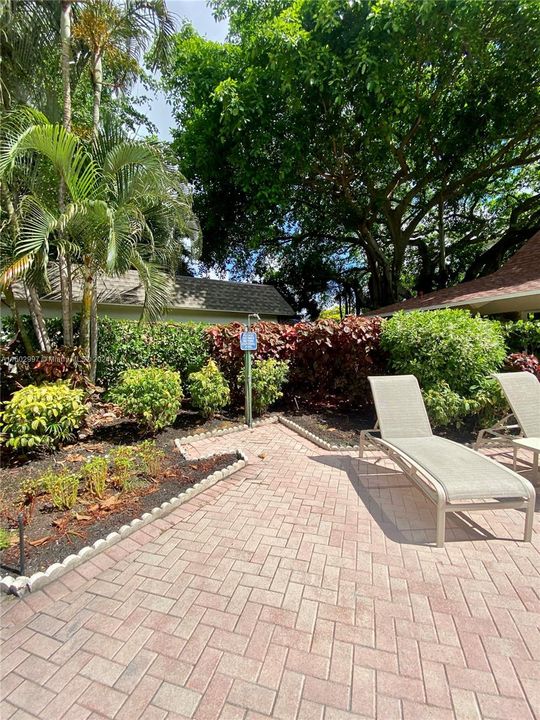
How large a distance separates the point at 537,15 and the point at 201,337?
11596mm

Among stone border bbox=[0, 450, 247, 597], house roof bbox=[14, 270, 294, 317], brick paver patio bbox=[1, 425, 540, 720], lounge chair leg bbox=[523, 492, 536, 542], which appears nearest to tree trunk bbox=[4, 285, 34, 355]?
house roof bbox=[14, 270, 294, 317]

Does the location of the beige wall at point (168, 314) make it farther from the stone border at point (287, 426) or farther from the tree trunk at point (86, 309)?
the stone border at point (287, 426)

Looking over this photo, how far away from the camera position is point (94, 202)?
490cm

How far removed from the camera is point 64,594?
7.52 feet

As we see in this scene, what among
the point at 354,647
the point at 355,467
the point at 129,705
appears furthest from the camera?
the point at 355,467

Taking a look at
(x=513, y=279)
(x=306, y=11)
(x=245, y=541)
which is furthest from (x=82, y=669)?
(x=306, y=11)

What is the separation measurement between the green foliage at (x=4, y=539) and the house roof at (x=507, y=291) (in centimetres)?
1020

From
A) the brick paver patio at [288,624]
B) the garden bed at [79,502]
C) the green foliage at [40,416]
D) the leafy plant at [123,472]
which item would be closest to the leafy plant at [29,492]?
the garden bed at [79,502]

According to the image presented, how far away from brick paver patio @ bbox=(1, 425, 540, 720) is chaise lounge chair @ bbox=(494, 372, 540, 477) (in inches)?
47.5

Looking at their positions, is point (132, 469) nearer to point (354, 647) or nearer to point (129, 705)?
point (129, 705)

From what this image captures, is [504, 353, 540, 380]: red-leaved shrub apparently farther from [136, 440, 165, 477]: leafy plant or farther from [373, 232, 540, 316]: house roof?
[136, 440, 165, 477]: leafy plant

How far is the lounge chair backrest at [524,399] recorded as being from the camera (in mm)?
4227

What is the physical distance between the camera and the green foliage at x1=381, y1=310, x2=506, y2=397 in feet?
17.9

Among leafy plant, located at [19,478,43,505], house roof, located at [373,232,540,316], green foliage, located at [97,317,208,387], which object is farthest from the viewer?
house roof, located at [373,232,540,316]
